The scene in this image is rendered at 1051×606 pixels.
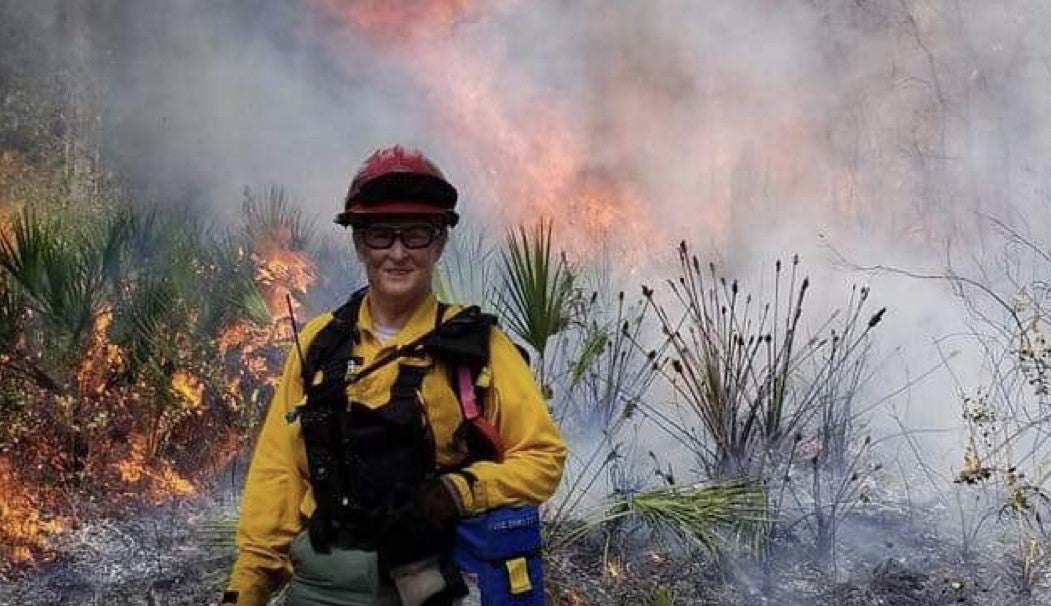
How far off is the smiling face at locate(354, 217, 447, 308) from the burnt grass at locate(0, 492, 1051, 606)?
2.03 m

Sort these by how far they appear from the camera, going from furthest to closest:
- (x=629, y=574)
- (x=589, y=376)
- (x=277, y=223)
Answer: (x=277, y=223), (x=589, y=376), (x=629, y=574)

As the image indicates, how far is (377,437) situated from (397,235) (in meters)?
0.43

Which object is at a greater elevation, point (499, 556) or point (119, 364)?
point (119, 364)

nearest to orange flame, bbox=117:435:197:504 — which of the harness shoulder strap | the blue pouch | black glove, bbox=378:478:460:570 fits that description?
the harness shoulder strap

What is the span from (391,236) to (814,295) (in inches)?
206

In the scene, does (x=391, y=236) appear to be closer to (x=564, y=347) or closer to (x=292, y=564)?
(x=292, y=564)

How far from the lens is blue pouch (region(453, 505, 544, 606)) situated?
73.5 inches

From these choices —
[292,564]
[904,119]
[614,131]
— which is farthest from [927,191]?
[292,564]

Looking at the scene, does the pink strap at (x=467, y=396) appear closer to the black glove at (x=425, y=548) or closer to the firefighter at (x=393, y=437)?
the firefighter at (x=393, y=437)

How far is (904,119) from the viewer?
7.71 m

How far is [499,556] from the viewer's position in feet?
6.15

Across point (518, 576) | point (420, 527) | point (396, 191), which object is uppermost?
point (396, 191)

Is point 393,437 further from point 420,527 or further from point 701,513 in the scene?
point 701,513

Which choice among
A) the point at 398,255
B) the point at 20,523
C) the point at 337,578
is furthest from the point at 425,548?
the point at 20,523
